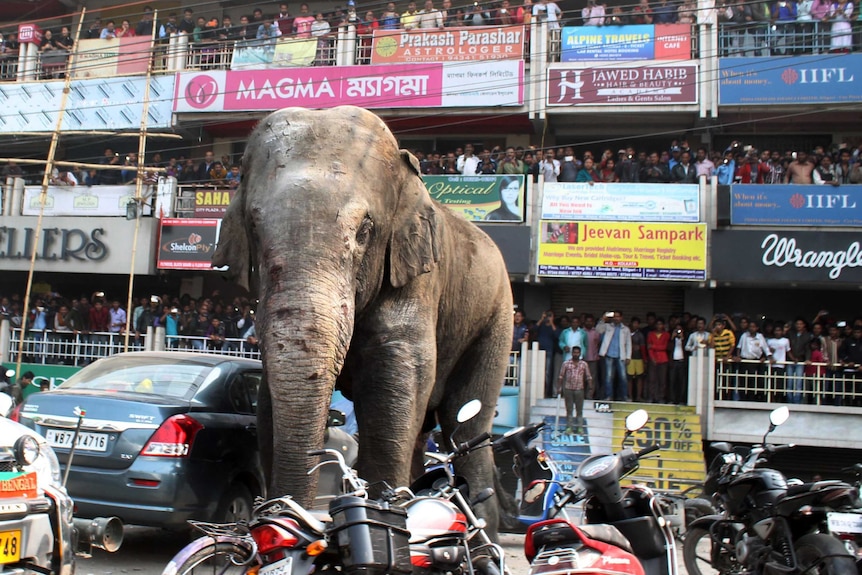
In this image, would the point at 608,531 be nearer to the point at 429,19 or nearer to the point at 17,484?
the point at 17,484

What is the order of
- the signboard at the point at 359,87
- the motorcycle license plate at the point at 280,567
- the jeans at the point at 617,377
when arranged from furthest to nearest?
the signboard at the point at 359,87
the jeans at the point at 617,377
the motorcycle license plate at the point at 280,567

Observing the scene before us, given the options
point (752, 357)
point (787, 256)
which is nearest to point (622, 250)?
point (787, 256)

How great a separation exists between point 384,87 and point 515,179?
4372mm

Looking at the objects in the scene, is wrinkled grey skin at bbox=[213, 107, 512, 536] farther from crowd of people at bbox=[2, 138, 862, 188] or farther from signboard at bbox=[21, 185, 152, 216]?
signboard at bbox=[21, 185, 152, 216]

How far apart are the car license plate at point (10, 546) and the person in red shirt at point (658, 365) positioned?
44.2 ft

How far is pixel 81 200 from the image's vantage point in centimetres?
2042

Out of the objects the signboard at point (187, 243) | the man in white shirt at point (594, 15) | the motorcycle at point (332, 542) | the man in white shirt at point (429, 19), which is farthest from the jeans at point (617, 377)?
the motorcycle at point (332, 542)

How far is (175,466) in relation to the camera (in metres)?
5.95

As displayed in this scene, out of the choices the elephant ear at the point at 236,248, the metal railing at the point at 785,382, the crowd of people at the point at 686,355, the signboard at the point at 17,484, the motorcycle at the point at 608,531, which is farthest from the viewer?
the crowd of people at the point at 686,355

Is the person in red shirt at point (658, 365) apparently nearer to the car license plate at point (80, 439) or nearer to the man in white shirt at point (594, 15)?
the man in white shirt at point (594, 15)

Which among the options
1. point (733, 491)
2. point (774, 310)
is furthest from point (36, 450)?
point (774, 310)

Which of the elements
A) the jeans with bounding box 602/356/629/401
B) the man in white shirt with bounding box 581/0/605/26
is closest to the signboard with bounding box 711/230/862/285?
the jeans with bounding box 602/356/629/401

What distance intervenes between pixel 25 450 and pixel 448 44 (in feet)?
58.2

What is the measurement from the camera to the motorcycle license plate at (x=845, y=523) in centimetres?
555
